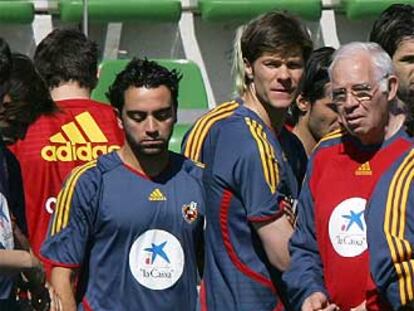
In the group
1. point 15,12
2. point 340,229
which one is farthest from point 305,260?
point 15,12

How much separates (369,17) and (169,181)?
12.9ft

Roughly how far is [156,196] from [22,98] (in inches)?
29.5

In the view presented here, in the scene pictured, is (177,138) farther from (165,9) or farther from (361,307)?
(361,307)

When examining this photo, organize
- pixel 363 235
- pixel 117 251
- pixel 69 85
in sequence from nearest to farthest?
pixel 363 235
pixel 117 251
pixel 69 85

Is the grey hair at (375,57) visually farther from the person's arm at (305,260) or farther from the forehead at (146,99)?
the forehead at (146,99)

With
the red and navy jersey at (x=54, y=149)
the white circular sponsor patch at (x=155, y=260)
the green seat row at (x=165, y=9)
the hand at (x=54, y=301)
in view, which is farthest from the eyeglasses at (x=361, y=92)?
the green seat row at (x=165, y=9)

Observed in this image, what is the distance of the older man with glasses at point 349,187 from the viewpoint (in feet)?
15.1

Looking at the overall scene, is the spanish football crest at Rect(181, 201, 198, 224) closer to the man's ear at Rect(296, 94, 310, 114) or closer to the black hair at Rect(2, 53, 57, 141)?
the black hair at Rect(2, 53, 57, 141)

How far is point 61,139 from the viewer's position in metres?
5.95

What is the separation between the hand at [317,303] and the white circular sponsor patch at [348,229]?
0.53ft

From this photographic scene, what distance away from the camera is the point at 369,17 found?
8742 millimetres

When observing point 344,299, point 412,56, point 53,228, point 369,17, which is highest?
point 369,17

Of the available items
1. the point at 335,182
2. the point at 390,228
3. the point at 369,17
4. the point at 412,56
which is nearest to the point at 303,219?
the point at 335,182

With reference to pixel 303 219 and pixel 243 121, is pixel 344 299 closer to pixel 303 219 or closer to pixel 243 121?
pixel 303 219
